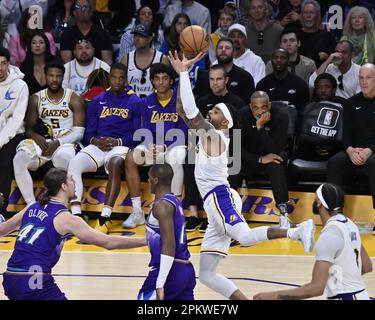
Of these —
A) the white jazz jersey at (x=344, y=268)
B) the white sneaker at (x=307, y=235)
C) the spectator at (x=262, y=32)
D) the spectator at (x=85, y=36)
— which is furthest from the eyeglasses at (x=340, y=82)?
the white jazz jersey at (x=344, y=268)

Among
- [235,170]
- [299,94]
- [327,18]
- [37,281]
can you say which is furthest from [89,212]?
[37,281]

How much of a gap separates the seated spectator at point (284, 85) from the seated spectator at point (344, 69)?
1.49ft

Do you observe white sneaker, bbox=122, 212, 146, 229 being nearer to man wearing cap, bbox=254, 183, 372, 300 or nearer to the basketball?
the basketball

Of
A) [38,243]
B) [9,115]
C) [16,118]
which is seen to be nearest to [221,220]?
[38,243]

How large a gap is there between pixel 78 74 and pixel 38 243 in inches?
224

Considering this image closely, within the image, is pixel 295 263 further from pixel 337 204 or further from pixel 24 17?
pixel 24 17

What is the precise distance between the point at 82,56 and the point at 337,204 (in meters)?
6.20

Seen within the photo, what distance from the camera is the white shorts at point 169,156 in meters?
10.5

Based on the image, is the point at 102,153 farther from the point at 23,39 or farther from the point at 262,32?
the point at 262,32

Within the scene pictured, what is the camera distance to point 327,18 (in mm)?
12555

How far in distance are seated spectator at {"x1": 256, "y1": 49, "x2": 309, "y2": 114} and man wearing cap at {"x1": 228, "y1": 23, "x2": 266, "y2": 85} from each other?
58 centimetres

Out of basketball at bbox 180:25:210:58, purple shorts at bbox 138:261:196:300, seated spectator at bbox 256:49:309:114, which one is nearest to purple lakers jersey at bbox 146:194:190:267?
purple shorts at bbox 138:261:196:300

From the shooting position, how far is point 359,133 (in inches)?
410
